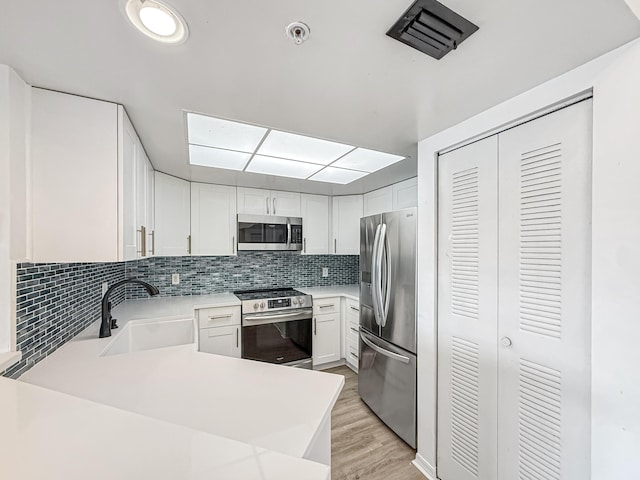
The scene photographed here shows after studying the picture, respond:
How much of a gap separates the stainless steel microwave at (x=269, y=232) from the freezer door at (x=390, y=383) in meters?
1.33

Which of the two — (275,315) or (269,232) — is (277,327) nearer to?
(275,315)

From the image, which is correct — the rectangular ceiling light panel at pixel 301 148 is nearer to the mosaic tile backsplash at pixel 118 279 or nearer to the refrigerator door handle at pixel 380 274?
the refrigerator door handle at pixel 380 274

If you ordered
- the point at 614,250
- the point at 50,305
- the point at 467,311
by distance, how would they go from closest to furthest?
the point at 614,250
the point at 50,305
the point at 467,311

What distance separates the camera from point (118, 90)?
1195 millimetres

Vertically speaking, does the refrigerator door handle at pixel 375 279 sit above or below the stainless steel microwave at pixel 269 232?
below

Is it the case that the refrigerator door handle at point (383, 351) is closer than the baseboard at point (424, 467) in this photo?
No

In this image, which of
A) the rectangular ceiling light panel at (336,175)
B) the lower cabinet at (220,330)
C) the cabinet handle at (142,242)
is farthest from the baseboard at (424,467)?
the cabinet handle at (142,242)

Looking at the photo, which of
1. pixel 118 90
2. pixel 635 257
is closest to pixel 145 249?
pixel 118 90

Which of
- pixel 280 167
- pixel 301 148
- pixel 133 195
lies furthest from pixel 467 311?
pixel 133 195

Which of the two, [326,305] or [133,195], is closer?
[133,195]

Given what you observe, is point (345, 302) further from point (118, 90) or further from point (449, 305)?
point (118, 90)

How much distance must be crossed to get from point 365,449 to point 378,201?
2304 mm

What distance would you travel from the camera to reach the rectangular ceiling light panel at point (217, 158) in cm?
196

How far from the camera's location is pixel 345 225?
3.51m
